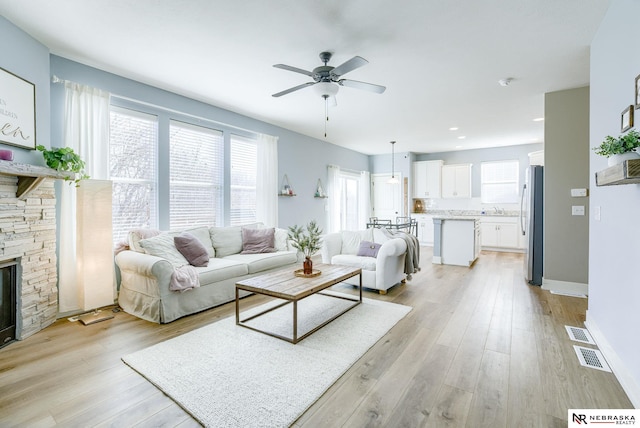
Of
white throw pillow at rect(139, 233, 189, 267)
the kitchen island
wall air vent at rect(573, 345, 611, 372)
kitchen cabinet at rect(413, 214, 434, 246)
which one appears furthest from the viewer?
kitchen cabinet at rect(413, 214, 434, 246)

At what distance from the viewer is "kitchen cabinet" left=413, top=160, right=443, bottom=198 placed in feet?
28.2

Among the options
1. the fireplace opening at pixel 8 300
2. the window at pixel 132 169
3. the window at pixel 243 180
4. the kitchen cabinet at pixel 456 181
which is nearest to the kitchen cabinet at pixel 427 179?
the kitchen cabinet at pixel 456 181

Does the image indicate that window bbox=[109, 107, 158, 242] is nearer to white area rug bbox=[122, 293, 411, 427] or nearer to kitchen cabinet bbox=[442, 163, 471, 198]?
white area rug bbox=[122, 293, 411, 427]

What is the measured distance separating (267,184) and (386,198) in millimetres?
Result: 4872

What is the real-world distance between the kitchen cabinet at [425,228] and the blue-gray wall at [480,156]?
1.40 meters

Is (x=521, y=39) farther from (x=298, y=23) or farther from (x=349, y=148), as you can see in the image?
(x=349, y=148)

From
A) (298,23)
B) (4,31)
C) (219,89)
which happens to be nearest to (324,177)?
(219,89)

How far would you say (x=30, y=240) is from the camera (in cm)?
278

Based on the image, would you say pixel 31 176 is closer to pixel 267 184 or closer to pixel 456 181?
pixel 267 184

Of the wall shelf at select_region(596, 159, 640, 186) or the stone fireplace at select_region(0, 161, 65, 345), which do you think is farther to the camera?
the stone fireplace at select_region(0, 161, 65, 345)

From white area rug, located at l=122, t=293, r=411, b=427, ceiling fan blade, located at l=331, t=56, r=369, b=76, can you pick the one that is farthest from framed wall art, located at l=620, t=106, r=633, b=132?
white area rug, located at l=122, t=293, r=411, b=427

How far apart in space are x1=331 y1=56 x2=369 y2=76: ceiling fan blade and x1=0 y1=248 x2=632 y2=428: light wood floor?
239 centimetres

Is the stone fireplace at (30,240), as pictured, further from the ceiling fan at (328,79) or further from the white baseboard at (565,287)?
the white baseboard at (565,287)

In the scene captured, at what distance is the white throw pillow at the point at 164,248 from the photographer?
3305 millimetres
